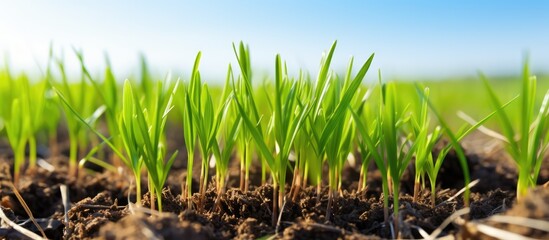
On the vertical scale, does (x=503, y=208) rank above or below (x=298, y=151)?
below

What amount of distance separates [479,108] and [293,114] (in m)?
4.71

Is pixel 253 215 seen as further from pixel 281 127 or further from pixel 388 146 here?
pixel 388 146

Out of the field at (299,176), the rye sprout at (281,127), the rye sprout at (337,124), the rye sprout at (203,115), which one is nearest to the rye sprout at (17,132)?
the field at (299,176)

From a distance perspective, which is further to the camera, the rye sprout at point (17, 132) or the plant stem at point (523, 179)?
the rye sprout at point (17, 132)

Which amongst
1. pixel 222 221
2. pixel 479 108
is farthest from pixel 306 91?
pixel 479 108

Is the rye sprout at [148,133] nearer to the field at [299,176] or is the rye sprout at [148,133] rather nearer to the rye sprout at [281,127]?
the field at [299,176]

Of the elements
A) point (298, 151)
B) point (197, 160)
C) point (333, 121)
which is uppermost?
point (333, 121)

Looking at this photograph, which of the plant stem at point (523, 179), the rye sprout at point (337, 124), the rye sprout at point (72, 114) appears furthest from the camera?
the rye sprout at point (72, 114)

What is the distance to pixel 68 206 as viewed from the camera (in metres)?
1.80

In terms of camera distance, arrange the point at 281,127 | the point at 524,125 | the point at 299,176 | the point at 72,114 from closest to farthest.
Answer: the point at 524,125 → the point at 281,127 → the point at 299,176 → the point at 72,114

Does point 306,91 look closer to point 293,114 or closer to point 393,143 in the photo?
point 293,114

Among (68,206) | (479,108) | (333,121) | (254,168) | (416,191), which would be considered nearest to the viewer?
(333,121)

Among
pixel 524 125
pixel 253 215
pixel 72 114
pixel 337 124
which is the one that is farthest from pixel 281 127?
pixel 72 114

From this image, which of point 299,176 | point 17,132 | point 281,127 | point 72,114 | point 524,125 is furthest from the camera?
point 72,114
